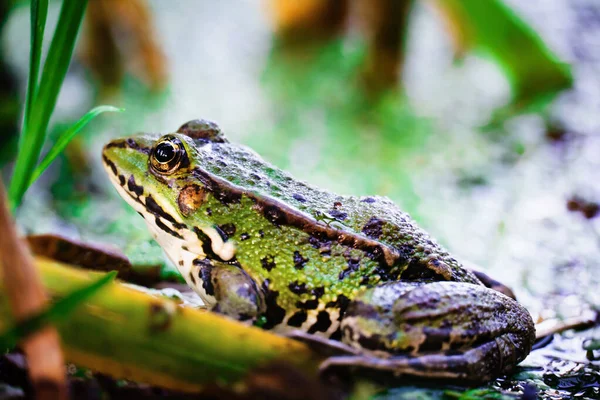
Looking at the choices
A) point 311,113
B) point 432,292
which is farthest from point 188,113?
point 432,292

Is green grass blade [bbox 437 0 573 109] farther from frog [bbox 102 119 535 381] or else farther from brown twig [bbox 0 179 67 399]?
brown twig [bbox 0 179 67 399]

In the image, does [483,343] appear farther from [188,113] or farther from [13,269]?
[188,113]

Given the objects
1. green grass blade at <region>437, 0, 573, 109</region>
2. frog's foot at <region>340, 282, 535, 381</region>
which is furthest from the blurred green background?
frog's foot at <region>340, 282, 535, 381</region>

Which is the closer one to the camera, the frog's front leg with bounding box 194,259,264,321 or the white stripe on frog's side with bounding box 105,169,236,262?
the frog's front leg with bounding box 194,259,264,321

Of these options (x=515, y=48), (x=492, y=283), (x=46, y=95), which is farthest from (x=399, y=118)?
(x=46, y=95)

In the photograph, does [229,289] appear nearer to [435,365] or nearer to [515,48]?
[435,365]

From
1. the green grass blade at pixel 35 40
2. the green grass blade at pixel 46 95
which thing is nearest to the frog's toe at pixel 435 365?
the green grass blade at pixel 46 95

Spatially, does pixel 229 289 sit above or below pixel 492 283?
below

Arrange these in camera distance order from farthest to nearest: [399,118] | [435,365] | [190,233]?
1. [399,118]
2. [190,233]
3. [435,365]

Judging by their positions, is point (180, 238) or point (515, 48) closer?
point (180, 238)
